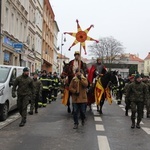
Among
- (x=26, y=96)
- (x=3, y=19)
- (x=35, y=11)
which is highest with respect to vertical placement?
(x=35, y=11)

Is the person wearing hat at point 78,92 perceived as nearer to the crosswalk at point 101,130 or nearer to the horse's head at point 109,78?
the crosswalk at point 101,130

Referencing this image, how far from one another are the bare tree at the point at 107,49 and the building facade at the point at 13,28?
36.9 m

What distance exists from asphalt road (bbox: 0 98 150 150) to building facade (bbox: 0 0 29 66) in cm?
1288

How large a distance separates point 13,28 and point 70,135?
23.3 meters

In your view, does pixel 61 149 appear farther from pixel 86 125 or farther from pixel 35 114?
pixel 35 114

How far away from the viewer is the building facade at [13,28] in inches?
1038

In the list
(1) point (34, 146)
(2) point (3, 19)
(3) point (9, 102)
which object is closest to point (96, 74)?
(3) point (9, 102)


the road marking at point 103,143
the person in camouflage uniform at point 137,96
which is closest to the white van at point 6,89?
the road marking at point 103,143

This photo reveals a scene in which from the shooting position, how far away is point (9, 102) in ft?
39.7

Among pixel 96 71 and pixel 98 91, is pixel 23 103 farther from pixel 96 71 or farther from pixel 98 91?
pixel 96 71

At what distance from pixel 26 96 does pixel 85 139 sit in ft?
9.35

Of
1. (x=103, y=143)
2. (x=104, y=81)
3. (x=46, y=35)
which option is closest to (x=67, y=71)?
(x=104, y=81)

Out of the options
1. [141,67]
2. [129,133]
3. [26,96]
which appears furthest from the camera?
[141,67]

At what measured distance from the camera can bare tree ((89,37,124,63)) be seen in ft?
243
